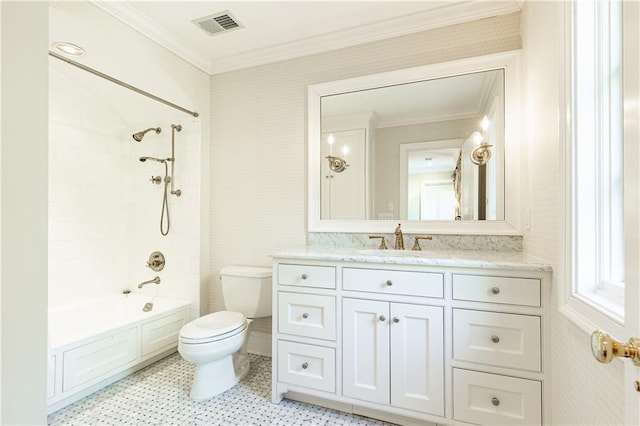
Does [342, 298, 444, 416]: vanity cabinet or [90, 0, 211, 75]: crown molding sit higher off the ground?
[90, 0, 211, 75]: crown molding

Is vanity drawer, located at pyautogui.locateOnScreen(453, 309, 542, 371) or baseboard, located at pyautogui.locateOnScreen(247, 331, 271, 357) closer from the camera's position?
vanity drawer, located at pyautogui.locateOnScreen(453, 309, 542, 371)

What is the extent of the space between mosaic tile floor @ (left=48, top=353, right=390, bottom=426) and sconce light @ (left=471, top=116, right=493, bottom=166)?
65.6 inches

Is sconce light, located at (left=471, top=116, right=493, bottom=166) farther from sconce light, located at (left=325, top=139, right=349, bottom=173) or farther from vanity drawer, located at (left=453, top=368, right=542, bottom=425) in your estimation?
vanity drawer, located at (left=453, top=368, right=542, bottom=425)

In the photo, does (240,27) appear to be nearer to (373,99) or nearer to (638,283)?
(373,99)

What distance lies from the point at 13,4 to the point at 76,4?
186cm

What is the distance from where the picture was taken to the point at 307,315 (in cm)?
183

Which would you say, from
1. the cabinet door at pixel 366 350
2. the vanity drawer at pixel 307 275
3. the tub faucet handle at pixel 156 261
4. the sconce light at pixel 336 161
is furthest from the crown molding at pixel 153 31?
the cabinet door at pixel 366 350

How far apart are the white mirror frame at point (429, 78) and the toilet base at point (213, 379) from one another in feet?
3.55

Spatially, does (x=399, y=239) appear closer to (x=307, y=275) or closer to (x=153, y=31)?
(x=307, y=275)

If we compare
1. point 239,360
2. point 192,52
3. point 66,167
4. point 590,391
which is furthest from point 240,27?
point 590,391

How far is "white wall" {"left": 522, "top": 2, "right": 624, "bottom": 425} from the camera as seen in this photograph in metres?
0.96

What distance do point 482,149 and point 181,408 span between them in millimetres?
2409

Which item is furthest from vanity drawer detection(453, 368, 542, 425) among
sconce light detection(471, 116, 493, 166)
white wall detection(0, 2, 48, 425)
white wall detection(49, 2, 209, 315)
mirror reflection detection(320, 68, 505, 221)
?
white wall detection(49, 2, 209, 315)

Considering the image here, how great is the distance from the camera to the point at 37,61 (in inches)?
17.9
